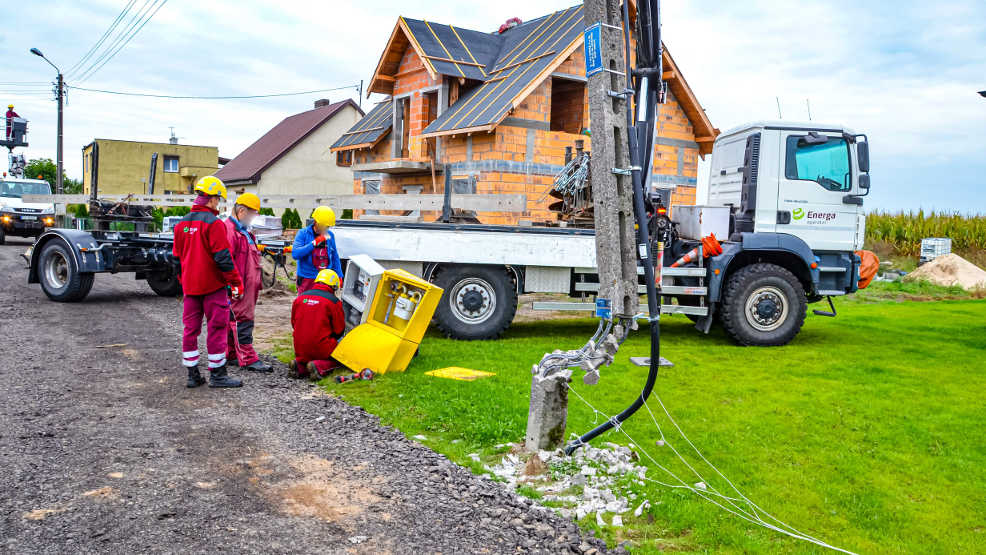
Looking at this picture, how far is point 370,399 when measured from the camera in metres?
6.84

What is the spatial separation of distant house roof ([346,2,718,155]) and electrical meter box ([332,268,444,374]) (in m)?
8.18

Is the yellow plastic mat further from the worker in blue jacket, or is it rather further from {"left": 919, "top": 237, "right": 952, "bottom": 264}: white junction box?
{"left": 919, "top": 237, "right": 952, "bottom": 264}: white junction box

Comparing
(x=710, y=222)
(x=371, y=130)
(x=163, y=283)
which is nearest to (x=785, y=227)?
(x=710, y=222)

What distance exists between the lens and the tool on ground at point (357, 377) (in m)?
7.51

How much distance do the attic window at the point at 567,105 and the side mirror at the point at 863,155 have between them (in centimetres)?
877

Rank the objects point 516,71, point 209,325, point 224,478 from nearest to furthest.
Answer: point 224,478, point 209,325, point 516,71

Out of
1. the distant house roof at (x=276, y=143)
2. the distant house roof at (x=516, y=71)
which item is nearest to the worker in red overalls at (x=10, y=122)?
the distant house roof at (x=276, y=143)

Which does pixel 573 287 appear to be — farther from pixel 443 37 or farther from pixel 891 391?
pixel 443 37

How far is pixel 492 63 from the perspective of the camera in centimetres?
→ 1991

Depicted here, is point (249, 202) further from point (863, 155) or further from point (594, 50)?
point (863, 155)

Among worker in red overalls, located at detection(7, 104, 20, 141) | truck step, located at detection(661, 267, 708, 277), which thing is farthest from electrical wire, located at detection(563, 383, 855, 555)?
worker in red overalls, located at detection(7, 104, 20, 141)

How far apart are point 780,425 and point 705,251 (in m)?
4.27

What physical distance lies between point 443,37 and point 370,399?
1537cm

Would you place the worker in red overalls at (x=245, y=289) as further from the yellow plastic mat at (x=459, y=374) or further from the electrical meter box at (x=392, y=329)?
the yellow plastic mat at (x=459, y=374)
